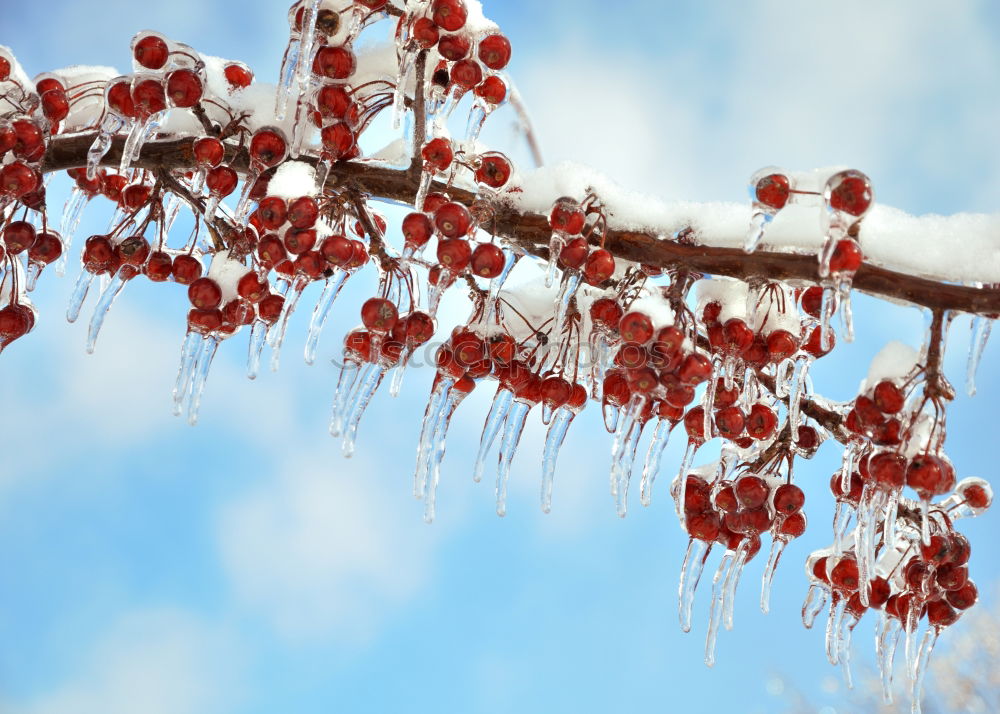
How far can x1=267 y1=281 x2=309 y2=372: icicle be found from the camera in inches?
35.3

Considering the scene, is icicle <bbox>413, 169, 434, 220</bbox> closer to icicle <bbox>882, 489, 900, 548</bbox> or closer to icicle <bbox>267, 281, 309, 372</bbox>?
icicle <bbox>267, 281, 309, 372</bbox>

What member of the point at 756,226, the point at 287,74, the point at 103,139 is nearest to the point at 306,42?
the point at 287,74

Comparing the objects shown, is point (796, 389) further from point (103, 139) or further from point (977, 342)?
point (103, 139)

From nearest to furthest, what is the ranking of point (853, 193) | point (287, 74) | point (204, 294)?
1. point (853, 193)
2. point (287, 74)
3. point (204, 294)

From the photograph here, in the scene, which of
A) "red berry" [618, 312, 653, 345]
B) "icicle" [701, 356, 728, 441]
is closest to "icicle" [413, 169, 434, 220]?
"red berry" [618, 312, 653, 345]

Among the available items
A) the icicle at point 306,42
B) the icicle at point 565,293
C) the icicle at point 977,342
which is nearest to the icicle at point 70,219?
the icicle at point 306,42

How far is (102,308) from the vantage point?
940 millimetres

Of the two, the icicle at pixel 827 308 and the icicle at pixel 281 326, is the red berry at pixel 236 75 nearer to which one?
the icicle at pixel 281 326

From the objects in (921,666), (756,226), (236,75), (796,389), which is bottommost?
(921,666)

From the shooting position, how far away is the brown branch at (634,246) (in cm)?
75

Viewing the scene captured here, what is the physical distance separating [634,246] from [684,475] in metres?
0.24

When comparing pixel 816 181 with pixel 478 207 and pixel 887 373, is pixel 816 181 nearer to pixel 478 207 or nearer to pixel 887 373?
pixel 887 373

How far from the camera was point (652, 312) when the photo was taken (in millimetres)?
790

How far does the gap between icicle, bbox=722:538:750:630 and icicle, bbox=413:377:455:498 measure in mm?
344
